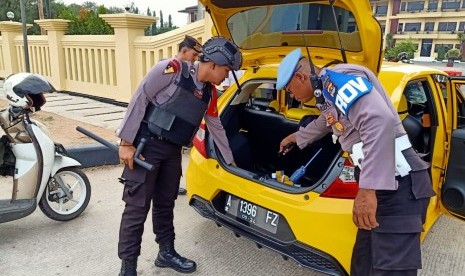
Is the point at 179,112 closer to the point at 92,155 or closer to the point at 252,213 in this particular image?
the point at 252,213

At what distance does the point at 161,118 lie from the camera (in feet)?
7.43

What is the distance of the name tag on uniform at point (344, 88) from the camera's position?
65.0 inches

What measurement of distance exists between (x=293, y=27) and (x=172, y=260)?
1.89 meters

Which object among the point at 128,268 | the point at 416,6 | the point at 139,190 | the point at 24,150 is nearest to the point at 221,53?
the point at 139,190

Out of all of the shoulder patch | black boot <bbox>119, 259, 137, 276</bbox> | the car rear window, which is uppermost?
the car rear window

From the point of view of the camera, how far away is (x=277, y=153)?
3.38 m

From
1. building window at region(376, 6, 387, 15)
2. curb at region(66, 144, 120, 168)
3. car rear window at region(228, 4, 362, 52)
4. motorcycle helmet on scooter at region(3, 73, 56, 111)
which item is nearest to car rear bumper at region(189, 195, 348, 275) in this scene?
car rear window at region(228, 4, 362, 52)

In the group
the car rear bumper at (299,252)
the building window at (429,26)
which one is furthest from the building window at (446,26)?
the car rear bumper at (299,252)

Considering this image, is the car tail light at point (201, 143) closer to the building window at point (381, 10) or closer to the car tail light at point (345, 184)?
the car tail light at point (345, 184)

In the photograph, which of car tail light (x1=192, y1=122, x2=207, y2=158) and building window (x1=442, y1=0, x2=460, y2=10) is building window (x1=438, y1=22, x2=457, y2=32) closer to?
building window (x1=442, y1=0, x2=460, y2=10)

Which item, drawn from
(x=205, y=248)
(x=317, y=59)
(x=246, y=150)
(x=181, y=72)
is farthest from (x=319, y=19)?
(x=205, y=248)

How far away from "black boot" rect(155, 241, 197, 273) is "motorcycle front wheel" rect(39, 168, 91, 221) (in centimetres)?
106

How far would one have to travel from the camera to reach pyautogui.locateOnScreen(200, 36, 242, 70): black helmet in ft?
7.28

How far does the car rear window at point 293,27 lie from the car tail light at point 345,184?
77cm
